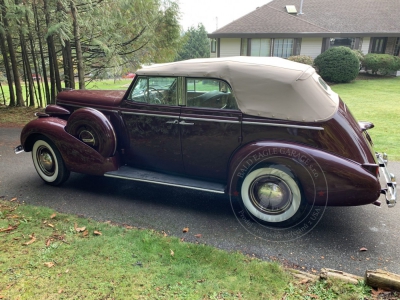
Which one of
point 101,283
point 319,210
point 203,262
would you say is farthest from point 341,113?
point 101,283

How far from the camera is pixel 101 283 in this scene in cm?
245

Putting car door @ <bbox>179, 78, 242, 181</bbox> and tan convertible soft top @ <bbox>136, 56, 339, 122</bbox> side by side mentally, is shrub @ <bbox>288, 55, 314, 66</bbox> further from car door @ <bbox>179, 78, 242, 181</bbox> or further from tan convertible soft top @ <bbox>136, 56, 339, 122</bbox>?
car door @ <bbox>179, 78, 242, 181</bbox>

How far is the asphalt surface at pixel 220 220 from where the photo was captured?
293 centimetres

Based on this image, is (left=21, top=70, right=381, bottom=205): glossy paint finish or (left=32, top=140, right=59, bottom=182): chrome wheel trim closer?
(left=21, top=70, right=381, bottom=205): glossy paint finish

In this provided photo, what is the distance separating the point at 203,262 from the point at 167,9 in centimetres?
1058

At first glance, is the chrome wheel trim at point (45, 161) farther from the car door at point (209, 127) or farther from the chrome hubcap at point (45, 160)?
the car door at point (209, 127)

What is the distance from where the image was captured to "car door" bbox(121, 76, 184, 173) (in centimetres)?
383

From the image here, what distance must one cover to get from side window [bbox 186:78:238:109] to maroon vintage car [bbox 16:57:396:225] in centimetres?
1

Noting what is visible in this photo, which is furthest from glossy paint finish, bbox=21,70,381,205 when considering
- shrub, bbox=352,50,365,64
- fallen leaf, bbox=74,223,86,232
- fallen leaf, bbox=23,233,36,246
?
shrub, bbox=352,50,365,64

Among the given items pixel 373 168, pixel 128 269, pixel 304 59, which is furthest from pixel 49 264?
pixel 304 59

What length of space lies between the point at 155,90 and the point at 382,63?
1908cm

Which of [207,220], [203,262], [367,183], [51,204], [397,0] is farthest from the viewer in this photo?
[397,0]

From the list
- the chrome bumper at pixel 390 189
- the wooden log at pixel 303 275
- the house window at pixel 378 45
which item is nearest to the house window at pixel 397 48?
the house window at pixel 378 45

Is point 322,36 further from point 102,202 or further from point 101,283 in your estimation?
point 101,283
